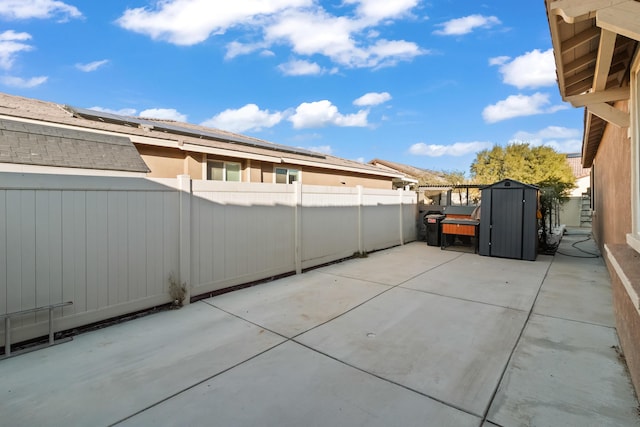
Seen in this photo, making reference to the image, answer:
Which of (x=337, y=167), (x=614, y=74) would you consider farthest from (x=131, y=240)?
(x=337, y=167)

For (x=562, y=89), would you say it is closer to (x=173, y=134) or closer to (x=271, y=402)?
(x=271, y=402)

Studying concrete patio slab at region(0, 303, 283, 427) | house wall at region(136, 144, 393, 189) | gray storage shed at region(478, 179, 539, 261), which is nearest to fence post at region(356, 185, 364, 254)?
house wall at region(136, 144, 393, 189)

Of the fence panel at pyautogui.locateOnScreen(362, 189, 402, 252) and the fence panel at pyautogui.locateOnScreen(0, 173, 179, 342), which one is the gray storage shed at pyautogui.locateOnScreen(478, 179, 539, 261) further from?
the fence panel at pyautogui.locateOnScreen(0, 173, 179, 342)

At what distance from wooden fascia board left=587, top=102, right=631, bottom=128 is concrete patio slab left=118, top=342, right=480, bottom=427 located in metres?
3.46

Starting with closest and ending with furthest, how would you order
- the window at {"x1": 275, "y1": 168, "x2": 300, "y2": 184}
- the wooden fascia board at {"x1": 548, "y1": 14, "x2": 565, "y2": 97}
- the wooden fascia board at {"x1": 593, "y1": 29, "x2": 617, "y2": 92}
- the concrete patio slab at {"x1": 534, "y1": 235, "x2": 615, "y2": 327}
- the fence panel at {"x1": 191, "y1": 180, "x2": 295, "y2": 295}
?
the wooden fascia board at {"x1": 593, "y1": 29, "x2": 617, "y2": 92}, the wooden fascia board at {"x1": 548, "y1": 14, "x2": 565, "y2": 97}, the concrete patio slab at {"x1": 534, "y1": 235, "x2": 615, "y2": 327}, the fence panel at {"x1": 191, "y1": 180, "x2": 295, "y2": 295}, the window at {"x1": 275, "y1": 168, "x2": 300, "y2": 184}

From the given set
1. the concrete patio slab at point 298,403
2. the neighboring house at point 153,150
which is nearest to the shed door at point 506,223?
the neighboring house at point 153,150

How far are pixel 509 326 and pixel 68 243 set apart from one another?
17.2 ft

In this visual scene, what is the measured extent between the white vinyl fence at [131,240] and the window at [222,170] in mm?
3342

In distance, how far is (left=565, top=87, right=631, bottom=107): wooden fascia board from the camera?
122 inches

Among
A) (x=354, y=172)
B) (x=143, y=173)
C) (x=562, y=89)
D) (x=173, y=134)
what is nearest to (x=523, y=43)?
(x=354, y=172)

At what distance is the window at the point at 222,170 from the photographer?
838 cm

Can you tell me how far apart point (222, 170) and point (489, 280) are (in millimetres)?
7211

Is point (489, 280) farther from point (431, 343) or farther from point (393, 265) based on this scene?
point (431, 343)

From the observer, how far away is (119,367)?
2725mm
